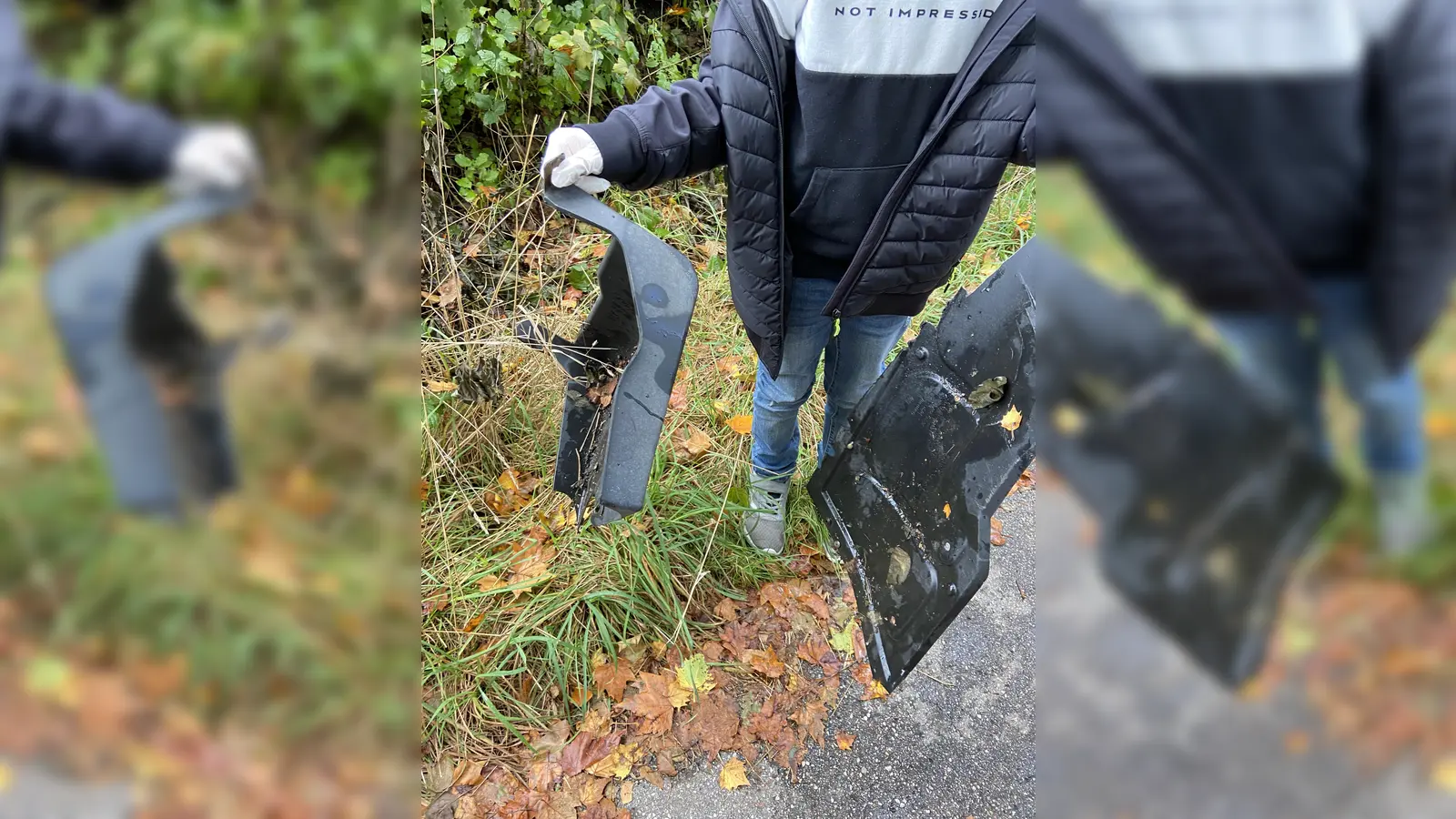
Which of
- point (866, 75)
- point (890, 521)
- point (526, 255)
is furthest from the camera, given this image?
point (526, 255)

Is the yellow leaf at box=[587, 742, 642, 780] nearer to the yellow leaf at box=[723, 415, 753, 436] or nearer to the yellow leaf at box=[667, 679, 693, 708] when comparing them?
the yellow leaf at box=[667, 679, 693, 708]

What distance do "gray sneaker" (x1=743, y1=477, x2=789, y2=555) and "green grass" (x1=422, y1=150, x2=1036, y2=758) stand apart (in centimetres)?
6
